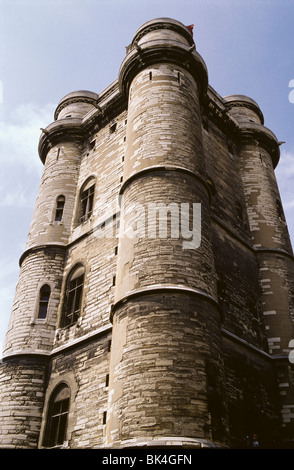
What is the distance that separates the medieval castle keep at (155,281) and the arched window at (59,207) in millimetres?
50

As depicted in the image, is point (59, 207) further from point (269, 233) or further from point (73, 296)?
point (269, 233)

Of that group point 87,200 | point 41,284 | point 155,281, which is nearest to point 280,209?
point 87,200

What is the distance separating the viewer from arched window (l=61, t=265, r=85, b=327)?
40.3ft

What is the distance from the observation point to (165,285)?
8883 mm

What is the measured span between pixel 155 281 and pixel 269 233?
7.16 meters

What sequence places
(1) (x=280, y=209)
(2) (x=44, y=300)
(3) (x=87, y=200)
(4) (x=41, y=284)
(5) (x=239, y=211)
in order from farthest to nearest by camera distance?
1. (1) (x=280, y=209)
2. (5) (x=239, y=211)
3. (3) (x=87, y=200)
4. (4) (x=41, y=284)
5. (2) (x=44, y=300)

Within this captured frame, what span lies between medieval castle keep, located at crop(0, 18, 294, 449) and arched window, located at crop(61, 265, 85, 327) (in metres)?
0.06

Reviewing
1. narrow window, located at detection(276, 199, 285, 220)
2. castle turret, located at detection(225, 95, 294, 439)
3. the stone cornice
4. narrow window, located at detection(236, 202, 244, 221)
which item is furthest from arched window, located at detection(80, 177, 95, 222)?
narrow window, located at detection(276, 199, 285, 220)

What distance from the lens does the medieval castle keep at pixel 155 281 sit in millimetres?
8125

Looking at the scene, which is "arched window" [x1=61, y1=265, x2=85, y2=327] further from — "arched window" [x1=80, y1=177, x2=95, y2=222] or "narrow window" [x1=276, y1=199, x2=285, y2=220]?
"narrow window" [x1=276, y1=199, x2=285, y2=220]

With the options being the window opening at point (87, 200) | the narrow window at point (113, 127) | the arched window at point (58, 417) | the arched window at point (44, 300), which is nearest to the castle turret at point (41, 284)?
the arched window at point (44, 300)

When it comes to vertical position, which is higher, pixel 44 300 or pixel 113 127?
pixel 113 127
